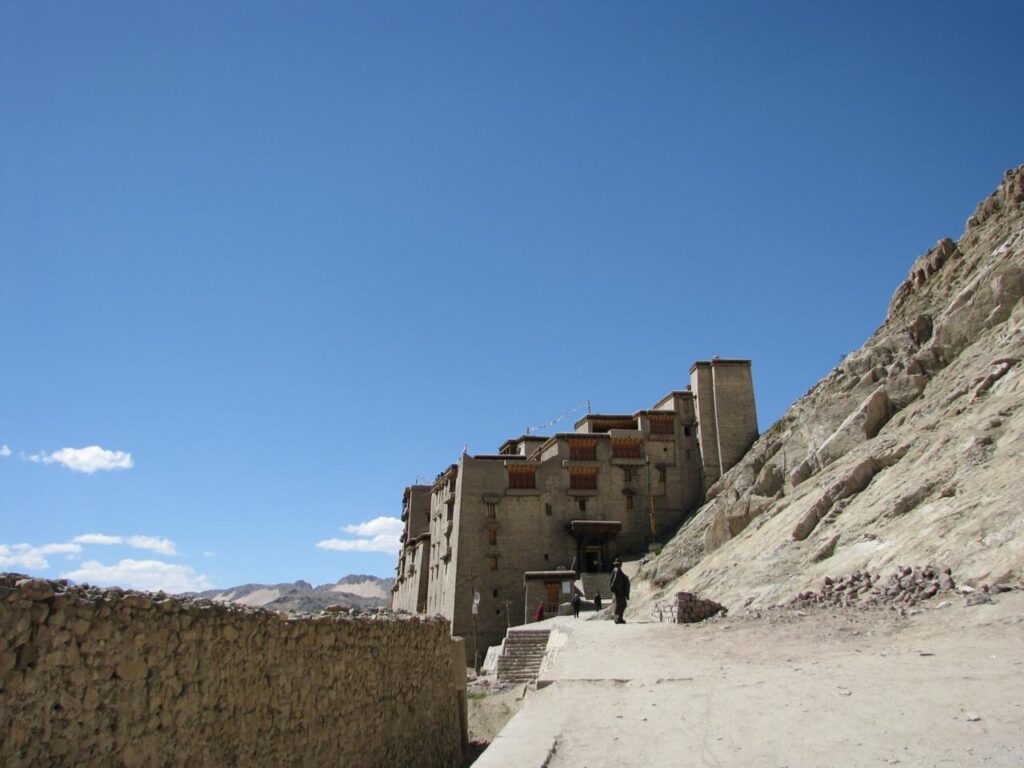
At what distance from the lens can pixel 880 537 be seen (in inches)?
617

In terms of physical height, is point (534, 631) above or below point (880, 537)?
below

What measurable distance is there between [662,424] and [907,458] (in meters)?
25.1

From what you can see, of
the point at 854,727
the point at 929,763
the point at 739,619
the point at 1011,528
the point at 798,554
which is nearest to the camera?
the point at 929,763

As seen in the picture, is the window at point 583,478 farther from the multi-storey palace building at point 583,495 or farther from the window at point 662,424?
the window at point 662,424

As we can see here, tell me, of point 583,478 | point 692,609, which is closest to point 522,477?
point 583,478

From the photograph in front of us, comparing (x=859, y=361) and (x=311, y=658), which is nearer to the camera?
(x=311, y=658)

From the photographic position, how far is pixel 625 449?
4409cm

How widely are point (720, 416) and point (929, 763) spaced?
3892 cm

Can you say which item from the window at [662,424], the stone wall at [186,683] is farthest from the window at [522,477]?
the stone wall at [186,683]

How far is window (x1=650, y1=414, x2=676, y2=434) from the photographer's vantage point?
44281 mm

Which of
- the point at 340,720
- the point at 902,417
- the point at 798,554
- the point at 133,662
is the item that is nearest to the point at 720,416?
the point at 902,417

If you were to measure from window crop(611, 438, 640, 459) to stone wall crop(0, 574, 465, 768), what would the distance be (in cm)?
3476

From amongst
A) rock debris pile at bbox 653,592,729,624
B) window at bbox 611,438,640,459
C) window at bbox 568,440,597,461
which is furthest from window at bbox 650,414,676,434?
rock debris pile at bbox 653,592,729,624

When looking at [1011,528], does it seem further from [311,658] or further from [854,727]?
[311,658]
